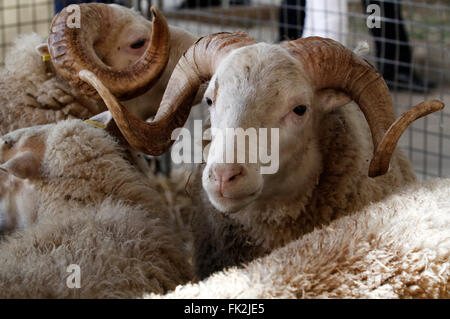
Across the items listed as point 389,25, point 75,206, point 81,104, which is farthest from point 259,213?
point 389,25

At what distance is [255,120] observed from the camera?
7.09 feet

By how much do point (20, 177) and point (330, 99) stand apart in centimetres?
124

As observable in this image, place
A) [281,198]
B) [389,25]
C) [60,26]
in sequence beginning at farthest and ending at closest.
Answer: [389,25] → [60,26] → [281,198]

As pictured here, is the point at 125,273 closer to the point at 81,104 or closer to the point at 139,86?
the point at 139,86

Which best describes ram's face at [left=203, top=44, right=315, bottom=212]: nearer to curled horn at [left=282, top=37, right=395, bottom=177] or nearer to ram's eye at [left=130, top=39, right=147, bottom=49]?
curled horn at [left=282, top=37, right=395, bottom=177]

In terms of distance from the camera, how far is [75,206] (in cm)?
235

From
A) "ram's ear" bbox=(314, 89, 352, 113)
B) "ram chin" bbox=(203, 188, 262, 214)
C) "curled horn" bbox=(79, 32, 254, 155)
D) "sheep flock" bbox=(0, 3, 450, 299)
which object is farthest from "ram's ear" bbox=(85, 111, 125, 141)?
"ram's ear" bbox=(314, 89, 352, 113)

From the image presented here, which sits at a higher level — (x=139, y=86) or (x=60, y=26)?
(x=60, y=26)

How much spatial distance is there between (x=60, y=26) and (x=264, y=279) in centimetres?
193

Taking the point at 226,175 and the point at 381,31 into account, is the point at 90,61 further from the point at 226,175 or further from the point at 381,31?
the point at 381,31

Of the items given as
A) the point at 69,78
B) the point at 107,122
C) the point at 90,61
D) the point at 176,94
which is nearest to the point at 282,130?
the point at 176,94

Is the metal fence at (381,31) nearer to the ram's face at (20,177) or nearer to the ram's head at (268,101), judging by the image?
the ram's head at (268,101)

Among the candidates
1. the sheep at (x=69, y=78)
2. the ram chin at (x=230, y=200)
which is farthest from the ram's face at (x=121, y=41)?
the ram chin at (x=230, y=200)

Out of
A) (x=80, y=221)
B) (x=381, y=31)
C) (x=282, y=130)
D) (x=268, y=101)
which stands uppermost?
(x=268, y=101)
